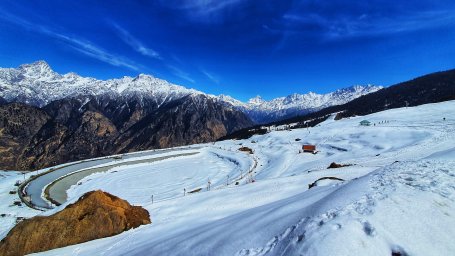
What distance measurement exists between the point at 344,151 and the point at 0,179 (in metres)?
66.7

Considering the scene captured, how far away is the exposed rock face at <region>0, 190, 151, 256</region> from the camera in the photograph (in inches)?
669

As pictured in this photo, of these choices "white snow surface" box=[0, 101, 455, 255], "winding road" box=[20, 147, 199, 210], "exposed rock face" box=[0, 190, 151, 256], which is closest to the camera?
"white snow surface" box=[0, 101, 455, 255]

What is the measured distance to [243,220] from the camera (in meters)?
12.7

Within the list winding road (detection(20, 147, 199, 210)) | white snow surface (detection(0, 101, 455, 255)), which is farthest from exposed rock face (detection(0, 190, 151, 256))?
winding road (detection(20, 147, 199, 210))

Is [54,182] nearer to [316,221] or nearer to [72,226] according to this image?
[72,226]

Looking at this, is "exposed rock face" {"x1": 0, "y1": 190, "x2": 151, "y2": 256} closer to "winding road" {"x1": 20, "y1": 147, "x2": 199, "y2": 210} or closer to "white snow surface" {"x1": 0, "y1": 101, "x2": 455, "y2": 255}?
"white snow surface" {"x1": 0, "y1": 101, "x2": 455, "y2": 255}

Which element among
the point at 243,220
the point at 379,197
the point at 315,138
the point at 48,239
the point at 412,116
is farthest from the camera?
the point at 412,116

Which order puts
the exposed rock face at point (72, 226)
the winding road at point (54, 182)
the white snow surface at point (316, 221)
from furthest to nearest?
the winding road at point (54, 182), the exposed rock face at point (72, 226), the white snow surface at point (316, 221)

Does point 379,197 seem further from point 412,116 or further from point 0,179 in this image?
point 412,116

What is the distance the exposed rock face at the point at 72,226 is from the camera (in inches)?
669

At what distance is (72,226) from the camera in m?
17.7

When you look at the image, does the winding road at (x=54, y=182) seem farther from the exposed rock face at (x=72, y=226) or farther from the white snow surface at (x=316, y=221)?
the white snow surface at (x=316, y=221)

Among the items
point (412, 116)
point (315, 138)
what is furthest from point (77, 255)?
point (412, 116)

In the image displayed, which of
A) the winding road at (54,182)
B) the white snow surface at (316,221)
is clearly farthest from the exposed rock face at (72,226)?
the winding road at (54,182)
